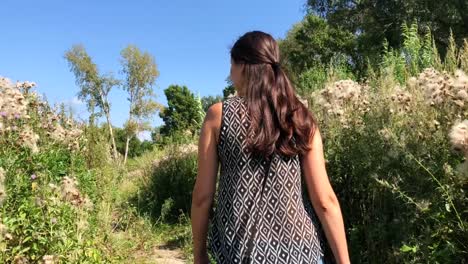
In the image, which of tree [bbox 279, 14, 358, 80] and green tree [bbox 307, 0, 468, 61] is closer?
green tree [bbox 307, 0, 468, 61]

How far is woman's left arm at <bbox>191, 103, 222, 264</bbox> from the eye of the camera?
2.07m

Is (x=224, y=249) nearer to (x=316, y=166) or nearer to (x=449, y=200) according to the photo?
(x=316, y=166)

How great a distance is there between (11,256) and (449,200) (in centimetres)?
289

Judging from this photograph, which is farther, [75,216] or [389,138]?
[75,216]

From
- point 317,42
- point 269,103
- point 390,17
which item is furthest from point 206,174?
point 317,42

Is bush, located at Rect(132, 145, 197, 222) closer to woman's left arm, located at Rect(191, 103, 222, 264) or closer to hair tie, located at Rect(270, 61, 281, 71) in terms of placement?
woman's left arm, located at Rect(191, 103, 222, 264)

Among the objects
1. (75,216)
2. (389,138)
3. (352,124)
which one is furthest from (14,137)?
(389,138)

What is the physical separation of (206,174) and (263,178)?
226mm

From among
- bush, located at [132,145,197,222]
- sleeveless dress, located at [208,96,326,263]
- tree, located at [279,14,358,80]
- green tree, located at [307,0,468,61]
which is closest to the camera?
sleeveless dress, located at [208,96,326,263]

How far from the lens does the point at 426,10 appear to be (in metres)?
21.1

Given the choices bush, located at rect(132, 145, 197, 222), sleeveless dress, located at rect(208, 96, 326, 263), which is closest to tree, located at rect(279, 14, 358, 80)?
bush, located at rect(132, 145, 197, 222)

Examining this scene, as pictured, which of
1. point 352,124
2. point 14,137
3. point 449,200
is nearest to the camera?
point 449,200

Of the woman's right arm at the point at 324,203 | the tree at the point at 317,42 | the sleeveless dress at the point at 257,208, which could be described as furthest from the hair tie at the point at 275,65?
the tree at the point at 317,42

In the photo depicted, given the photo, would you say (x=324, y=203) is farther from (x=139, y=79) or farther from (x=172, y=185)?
(x=139, y=79)
